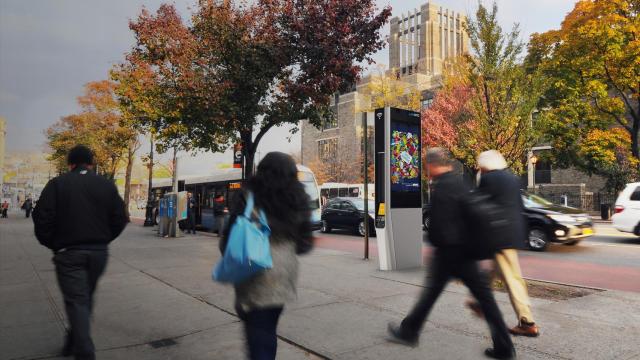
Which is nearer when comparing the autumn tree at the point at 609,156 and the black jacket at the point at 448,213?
the black jacket at the point at 448,213

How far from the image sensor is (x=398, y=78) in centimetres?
4631

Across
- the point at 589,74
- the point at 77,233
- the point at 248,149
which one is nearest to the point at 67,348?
the point at 77,233

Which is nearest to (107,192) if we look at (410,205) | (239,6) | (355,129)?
(410,205)

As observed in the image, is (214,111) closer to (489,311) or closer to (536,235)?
(536,235)

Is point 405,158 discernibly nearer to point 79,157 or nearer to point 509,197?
point 509,197

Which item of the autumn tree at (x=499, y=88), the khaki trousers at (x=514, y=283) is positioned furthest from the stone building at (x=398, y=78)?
the khaki trousers at (x=514, y=283)

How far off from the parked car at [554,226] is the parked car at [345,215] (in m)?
6.37

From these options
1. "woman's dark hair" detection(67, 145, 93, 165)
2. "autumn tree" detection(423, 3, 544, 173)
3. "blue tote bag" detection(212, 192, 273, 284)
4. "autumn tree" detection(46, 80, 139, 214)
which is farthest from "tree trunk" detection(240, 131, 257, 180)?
"autumn tree" detection(46, 80, 139, 214)

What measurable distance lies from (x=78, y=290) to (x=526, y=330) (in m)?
3.93

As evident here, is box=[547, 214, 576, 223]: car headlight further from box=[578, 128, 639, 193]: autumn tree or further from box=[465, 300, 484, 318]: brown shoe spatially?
box=[578, 128, 639, 193]: autumn tree

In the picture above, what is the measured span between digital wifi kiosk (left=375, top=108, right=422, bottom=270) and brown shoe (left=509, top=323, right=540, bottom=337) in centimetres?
416

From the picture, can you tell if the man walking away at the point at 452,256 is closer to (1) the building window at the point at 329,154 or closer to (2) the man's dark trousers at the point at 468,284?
(2) the man's dark trousers at the point at 468,284

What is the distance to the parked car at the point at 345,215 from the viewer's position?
18.2 meters

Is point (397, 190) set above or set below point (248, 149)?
below
